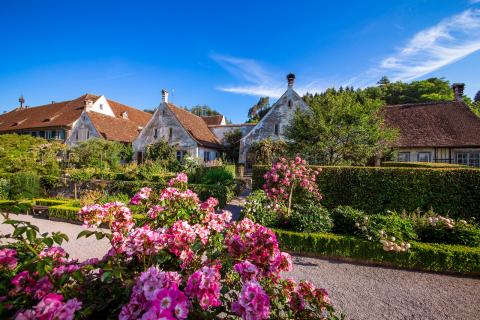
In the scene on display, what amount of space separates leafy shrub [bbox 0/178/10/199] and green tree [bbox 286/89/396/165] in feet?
57.7

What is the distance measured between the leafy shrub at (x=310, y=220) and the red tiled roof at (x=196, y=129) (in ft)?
57.0

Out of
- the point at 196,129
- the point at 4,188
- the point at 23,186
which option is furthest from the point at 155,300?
the point at 196,129

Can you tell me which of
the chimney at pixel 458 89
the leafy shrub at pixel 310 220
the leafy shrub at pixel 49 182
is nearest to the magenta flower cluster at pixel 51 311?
the leafy shrub at pixel 310 220

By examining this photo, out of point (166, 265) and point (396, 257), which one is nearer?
point (166, 265)

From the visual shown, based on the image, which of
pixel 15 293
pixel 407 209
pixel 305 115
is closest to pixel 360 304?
pixel 15 293

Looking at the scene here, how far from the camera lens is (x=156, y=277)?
1573 mm

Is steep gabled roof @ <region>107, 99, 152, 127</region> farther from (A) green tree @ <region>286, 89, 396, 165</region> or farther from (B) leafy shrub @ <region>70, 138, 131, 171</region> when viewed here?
(A) green tree @ <region>286, 89, 396, 165</region>

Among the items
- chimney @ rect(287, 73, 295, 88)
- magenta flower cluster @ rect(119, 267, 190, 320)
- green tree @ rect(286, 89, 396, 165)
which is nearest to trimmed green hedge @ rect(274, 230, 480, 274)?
magenta flower cluster @ rect(119, 267, 190, 320)

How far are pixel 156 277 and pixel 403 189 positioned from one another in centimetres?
1037

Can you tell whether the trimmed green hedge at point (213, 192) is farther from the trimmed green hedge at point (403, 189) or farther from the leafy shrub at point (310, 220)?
the leafy shrub at point (310, 220)

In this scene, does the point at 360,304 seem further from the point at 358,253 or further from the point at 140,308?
the point at 140,308

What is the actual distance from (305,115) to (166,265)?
14236 mm

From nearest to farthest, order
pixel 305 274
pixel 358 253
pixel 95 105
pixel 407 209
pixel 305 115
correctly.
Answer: pixel 305 274, pixel 358 253, pixel 407 209, pixel 305 115, pixel 95 105

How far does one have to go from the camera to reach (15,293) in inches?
68.2
